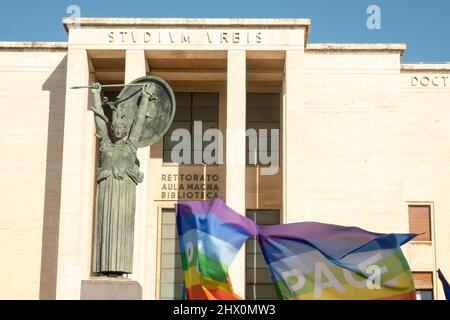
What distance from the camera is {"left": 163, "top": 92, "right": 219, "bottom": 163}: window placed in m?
32.0

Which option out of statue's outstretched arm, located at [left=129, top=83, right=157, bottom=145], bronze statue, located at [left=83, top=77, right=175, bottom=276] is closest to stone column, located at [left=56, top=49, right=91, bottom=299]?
bronze statue, located at [left=83, top=77, right=175, bottom=276]

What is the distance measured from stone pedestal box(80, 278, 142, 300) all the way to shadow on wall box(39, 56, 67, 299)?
17.1 m

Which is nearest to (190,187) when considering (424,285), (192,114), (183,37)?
(192,114)

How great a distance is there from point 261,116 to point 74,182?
820cm

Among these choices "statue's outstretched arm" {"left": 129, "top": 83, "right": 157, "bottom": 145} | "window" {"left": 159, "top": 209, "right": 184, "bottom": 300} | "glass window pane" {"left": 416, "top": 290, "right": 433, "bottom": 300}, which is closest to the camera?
"statue's outstretched arm" {"left": 129, "top": 83, "right": 157, "bottom": 145}

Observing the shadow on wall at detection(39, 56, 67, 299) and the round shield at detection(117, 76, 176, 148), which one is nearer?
the round shield at detection(117, 76, 176, 148)

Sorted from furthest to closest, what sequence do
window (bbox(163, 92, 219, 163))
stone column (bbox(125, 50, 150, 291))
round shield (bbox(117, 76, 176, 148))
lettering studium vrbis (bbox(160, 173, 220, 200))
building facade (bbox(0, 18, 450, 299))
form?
window (bbox(163, 92, 219, 163)) < lettering studium vrbis (bbox(160, 173, 220, 200)) < building facade (bbox(0, 18, 450, 299)) < stone column (bbox(125, 50, 150, 291)) < round shield (bbox(117, 76, 176, 148))

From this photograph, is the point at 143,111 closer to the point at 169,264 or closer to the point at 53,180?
the point at 53,180

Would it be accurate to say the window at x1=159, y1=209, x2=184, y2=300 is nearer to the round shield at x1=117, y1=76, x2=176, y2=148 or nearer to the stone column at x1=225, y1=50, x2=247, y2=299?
the stone column at x1=225, y1=50, x2=247, y2=299

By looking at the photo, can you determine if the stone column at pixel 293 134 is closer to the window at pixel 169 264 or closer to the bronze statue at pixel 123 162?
the window at pixel 169 264

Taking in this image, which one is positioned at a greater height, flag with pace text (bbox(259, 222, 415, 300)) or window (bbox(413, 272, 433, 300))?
flag with pace text (bbox(259, 222, 415, 300))

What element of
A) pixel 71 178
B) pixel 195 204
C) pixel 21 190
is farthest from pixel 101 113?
pixel 21 190

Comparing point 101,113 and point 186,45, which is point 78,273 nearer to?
point 186,45

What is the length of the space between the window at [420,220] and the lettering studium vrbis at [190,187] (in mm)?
7632
